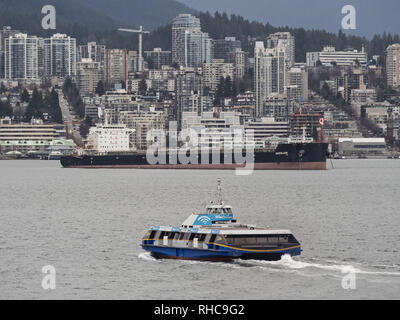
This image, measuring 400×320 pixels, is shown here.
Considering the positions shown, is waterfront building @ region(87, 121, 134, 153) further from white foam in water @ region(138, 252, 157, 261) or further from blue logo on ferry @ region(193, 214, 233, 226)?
blue logo on ferry @ region(193, 214, 233, 226)

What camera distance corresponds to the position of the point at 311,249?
47.5 metres

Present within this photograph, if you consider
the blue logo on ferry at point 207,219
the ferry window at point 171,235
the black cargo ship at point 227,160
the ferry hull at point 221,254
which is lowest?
the black cargo ship at point 227,160

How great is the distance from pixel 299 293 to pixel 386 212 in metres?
31.9

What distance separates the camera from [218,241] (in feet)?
138

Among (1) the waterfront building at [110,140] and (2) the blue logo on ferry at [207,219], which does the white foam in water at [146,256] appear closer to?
(2) the blue logo on ferry at [207,219]

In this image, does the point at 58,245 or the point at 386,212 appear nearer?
the point at 58,245

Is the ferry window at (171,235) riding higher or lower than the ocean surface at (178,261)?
higher

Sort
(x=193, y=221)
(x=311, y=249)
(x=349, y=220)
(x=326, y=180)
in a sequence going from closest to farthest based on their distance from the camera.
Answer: (x=193, y=221), (x=311, y=249), (x=349, y=220), (x=326, y=180)

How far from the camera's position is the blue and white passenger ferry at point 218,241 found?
4188 cm

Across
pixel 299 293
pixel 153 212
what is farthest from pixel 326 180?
pixel 299 293

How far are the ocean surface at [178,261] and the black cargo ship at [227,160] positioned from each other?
51.7 metres

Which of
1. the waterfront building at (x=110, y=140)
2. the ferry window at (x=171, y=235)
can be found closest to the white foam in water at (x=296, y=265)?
the ferry window at (x=171, y=235)
